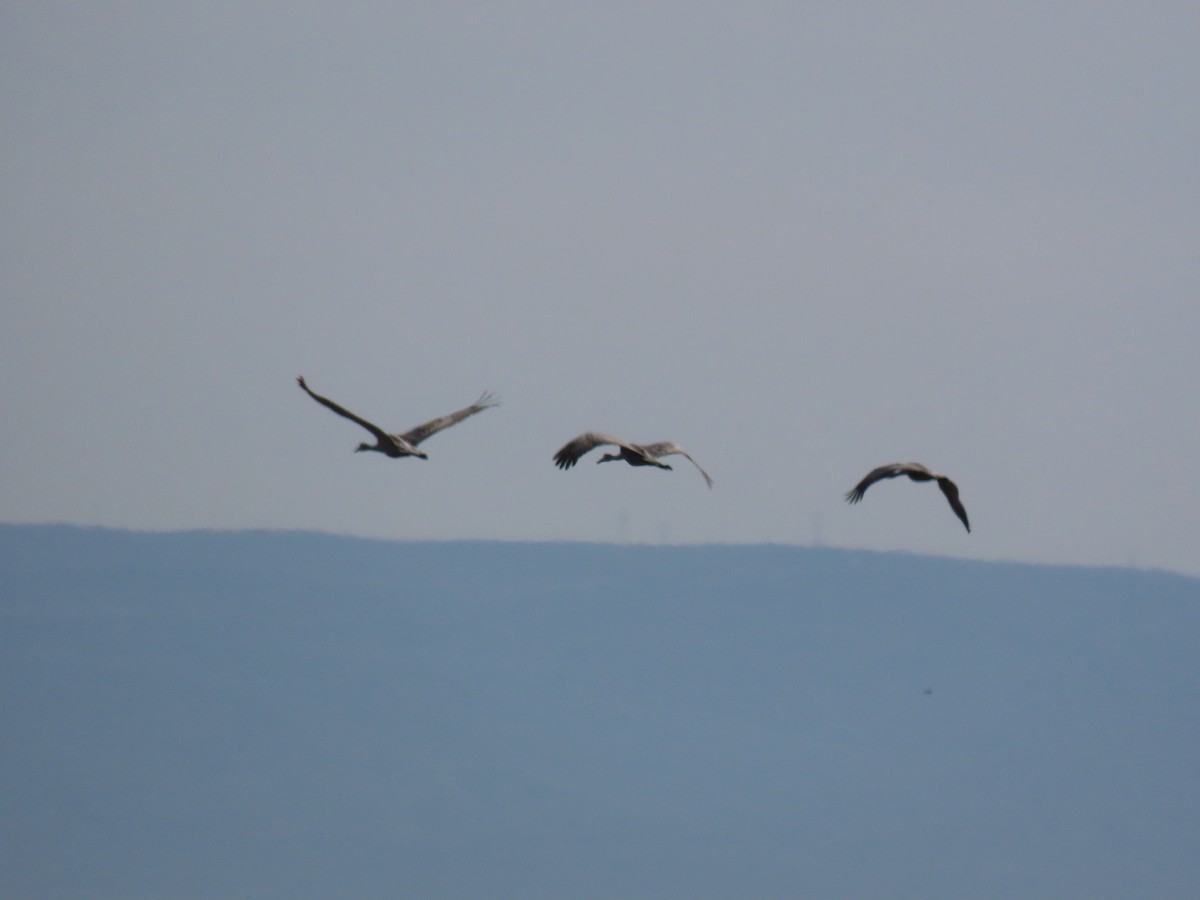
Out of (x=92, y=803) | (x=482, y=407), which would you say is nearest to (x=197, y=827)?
(x=92, y=803)

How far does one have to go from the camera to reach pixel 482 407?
31.5m

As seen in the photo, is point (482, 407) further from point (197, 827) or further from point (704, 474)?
point (197, 827)

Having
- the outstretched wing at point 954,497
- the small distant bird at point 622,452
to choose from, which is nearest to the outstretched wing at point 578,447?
the small distant bird at point 622,452

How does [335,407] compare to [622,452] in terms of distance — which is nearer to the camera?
[335,407]

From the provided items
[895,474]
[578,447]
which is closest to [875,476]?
[895,474]

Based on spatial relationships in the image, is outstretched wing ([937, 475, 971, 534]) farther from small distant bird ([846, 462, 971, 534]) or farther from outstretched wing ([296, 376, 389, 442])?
outstretched wing ([296, 376, 389, 442])

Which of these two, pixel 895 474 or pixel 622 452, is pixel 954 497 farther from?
pixel 622 452

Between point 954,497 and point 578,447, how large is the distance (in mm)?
7476

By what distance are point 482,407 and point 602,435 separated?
4.02 metres

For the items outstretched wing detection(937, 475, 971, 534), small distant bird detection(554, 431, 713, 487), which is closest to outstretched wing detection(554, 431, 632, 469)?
small distant bird detection(554, 431, 713, 487)

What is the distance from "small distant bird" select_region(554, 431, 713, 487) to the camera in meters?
27.7

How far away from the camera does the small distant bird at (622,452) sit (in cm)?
2770

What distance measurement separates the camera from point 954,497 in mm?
29969

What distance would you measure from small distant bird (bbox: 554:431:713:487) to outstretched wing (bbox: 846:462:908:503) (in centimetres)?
298
